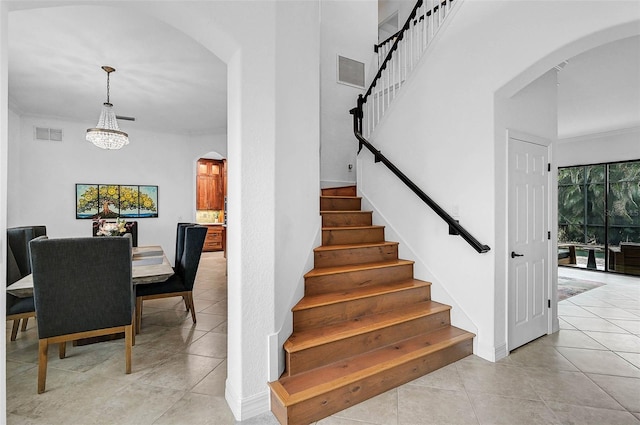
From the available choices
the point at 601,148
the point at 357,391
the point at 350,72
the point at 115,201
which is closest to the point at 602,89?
the point at 601,148

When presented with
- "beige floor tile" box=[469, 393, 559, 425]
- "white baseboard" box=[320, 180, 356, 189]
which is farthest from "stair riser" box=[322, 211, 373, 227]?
"beige floor tile" box=[469, 393, 559, 425]

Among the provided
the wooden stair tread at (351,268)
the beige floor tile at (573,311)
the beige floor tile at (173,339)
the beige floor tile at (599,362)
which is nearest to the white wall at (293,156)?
the wooden stair tread at (351,268)

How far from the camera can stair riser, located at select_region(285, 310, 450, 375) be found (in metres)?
2.15

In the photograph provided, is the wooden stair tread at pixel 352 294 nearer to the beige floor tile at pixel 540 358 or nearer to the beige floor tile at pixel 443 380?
the beige floor tile at pixel 443 380

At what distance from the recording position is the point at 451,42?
2990 mm

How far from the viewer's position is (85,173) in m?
5.94

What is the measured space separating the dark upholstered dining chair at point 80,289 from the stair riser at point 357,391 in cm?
141

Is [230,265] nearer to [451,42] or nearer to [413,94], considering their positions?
[413,94]

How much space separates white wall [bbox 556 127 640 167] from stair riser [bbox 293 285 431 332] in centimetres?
588

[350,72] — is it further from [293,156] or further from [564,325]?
[564,325]

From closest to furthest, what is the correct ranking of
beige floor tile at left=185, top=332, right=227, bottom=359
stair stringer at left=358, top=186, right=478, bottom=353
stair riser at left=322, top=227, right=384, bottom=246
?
beige floor tile at left=185, top=332, right=227, bottom=359
stair stringer at left=358, top=186, right=478, bottom=353
stair riser at left=322, top=227, right=384, bottom=246

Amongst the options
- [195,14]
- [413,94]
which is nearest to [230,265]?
[195,14]

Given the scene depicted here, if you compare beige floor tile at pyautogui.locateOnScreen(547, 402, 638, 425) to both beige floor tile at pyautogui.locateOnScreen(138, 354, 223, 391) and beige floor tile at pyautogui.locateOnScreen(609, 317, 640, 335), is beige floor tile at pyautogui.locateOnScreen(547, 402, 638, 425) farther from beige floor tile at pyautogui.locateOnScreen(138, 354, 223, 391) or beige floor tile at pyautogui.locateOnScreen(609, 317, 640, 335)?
beige floor tile at pyautogui.locateOnScreen(138, 354, 223, 391)

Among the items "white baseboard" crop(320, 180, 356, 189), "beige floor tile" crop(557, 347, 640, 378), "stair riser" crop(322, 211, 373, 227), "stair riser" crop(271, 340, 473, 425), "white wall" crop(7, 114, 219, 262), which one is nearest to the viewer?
"stair riser" crop(271, 340, 473, 425)
